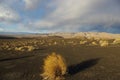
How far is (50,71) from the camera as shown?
70.8ft

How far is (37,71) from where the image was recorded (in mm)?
24641

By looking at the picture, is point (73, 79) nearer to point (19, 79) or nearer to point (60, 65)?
point (60, 65)

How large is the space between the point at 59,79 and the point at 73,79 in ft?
3.79

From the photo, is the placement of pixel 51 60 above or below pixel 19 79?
above

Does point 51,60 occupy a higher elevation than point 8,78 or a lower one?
higher

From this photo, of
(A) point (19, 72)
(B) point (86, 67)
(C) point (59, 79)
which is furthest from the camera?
(B) point (86, 67)

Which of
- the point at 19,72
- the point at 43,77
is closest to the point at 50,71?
the point at 43,77

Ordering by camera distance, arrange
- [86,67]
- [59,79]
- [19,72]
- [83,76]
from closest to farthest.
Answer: [59,79] → [83,76] → [19,72] → [86,67]

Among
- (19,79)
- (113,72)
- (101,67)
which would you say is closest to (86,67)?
(101,67)

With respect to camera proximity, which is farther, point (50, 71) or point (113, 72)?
point (113, 72)

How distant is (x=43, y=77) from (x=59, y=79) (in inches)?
65.4

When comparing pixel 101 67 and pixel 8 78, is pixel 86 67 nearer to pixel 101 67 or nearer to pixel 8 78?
pixel 101 67

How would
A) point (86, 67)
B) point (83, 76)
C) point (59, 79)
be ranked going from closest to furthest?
point (59, 79) < point (83, 76) < point (86, 67)

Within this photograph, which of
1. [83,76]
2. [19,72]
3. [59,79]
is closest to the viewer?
[59,79]
